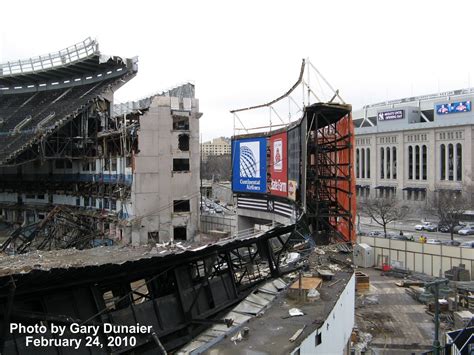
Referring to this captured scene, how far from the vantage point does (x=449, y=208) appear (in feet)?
175

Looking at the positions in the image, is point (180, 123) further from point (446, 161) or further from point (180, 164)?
point (446, 161)

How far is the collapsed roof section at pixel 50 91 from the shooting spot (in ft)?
129

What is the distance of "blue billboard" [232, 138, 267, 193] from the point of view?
1273 inches

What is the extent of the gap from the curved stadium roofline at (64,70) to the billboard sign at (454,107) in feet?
153

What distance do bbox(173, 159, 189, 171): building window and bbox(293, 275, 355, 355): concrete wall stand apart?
78.0ft

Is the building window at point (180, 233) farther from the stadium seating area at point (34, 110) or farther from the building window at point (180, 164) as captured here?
the stadium seating area at point (34, 110)

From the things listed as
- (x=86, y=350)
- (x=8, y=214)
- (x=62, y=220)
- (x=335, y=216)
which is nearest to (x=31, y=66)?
(x=8, y=214)

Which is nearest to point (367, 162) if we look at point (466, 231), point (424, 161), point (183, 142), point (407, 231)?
point (424, 161)

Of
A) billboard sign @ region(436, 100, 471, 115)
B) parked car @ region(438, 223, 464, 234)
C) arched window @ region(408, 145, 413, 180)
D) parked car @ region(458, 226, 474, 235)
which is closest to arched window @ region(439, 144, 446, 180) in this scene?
billboard sign @ region(436, 100, 471, 115)

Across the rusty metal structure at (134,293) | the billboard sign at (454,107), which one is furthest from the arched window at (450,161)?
the rusty metal structure at (134,293)

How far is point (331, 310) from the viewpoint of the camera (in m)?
10.7

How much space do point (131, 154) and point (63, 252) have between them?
14.7m

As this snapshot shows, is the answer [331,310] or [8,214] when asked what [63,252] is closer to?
[331,310]

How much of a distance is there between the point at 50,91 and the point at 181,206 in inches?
973
